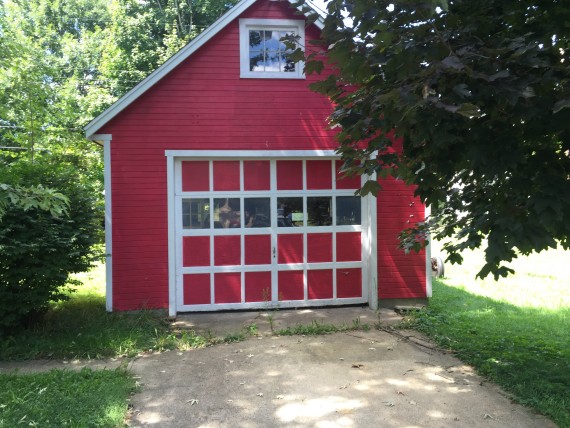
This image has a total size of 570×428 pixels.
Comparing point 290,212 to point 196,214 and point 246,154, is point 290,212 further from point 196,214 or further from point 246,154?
point 196,214

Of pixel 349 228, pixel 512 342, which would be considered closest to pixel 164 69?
pixel 349 228

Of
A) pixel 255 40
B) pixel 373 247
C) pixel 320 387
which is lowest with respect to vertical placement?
pixel 320 387

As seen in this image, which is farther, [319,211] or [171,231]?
[319,211]

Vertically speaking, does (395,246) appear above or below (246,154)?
below

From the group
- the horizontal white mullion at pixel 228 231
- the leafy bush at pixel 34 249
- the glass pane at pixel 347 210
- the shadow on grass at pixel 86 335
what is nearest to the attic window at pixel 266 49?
the glass pane at pixel 347 210

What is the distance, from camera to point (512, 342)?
5984 millimetres

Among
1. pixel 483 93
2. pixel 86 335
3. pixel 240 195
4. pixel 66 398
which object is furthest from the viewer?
pixel 240 195

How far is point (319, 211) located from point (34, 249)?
4406 millimetres

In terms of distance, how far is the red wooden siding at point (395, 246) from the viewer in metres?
7.92

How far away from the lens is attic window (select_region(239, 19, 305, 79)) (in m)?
7.65

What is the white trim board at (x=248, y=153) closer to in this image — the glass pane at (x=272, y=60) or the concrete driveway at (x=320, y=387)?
the glass pane at (x=272, y=60)

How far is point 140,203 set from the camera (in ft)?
24.4

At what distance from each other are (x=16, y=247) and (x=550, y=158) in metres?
5.92

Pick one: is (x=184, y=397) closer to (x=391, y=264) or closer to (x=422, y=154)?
(x=422, y=154)
